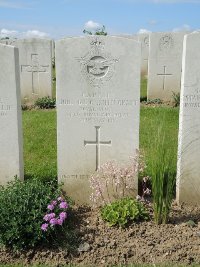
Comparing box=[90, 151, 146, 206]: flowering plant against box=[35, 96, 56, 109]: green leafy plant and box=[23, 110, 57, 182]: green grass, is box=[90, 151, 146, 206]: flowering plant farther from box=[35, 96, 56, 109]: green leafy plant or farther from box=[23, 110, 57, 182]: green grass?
box=[35, 96, 56, 109]: green leafy plant

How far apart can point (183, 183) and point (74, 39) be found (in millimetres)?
2178

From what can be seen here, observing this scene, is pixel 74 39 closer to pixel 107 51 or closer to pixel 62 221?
pixel 107 51

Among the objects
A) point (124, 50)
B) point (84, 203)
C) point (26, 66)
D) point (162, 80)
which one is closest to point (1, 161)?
point (84, 203)

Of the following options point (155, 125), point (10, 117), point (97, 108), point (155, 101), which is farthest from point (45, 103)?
point (97, 108)

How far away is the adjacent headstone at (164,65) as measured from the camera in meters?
10.8

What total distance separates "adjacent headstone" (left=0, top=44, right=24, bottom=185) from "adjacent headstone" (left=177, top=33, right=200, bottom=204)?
1.95 m

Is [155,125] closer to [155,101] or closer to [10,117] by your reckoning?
[155,101]

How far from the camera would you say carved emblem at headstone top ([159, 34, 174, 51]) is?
35.3 ft

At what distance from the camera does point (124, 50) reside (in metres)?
4.43

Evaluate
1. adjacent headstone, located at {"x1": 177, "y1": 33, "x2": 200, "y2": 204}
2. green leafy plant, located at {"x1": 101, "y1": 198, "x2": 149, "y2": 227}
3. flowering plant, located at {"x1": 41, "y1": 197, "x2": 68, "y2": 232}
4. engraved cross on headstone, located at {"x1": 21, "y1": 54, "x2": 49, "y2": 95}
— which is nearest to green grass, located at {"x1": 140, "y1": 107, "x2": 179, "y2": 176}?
adjacent headstone, located at {"x1": 177, "y1": 33, "x2": 200, "y2": 204}

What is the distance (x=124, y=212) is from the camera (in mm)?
4180

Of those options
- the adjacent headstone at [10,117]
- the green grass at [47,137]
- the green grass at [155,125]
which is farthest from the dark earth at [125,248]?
the green grass at [155,125]

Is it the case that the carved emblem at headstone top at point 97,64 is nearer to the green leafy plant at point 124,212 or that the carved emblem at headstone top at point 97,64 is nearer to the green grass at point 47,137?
the green grass at point 47,137

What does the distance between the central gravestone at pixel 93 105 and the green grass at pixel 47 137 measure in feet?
1.36
